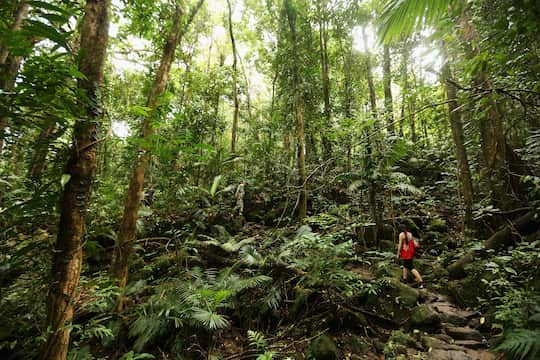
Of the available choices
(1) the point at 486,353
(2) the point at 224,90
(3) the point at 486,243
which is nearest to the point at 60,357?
(1) the point at 486,353

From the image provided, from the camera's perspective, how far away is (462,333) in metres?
3.61

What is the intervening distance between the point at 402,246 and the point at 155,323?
4.78 metres

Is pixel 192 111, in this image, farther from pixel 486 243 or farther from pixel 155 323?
pixel 486 243

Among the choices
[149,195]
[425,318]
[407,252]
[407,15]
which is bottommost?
[425,318]

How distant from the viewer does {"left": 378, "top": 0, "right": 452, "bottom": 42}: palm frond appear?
1.71 meters

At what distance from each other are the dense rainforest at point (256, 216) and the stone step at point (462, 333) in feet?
0.10

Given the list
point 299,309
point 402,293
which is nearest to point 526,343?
point 402,293

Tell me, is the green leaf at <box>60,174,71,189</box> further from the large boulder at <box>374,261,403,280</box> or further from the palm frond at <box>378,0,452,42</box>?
the large boulder at <box>374,261,403,280</box>

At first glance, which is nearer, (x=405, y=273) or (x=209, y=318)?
(x=209, y=318)

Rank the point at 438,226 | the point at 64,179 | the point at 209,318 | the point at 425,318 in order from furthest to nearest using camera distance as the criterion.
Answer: the point at 438,226 → the point at 425,318 → the point at 209,318 → the point at 64,179

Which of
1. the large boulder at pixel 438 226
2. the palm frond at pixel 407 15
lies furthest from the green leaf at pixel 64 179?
the large boulder at pixel 438 226

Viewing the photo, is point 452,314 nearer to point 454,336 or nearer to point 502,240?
point 454,336

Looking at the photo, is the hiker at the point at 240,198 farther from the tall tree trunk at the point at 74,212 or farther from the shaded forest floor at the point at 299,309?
the tall tree trunk at the point at 74,212

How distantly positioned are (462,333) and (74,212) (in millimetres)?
4911
